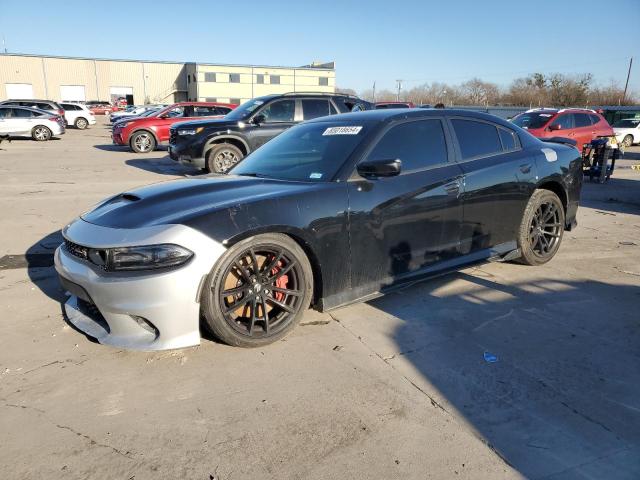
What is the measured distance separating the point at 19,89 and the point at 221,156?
66.2 metres

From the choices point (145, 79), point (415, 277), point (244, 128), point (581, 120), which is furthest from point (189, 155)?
point (145, 79)

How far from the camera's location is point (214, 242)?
3002mm

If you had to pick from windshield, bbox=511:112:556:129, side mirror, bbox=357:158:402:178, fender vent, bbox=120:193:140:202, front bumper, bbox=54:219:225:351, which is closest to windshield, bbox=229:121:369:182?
side mirror, bbox=357:158:402:178

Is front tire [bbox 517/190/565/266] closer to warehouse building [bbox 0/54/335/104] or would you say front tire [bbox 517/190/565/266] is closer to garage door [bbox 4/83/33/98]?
warehouse building [bbox 0/54/335/104]

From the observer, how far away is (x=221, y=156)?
11008mm

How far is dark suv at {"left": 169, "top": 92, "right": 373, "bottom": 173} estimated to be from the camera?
35.7 feet

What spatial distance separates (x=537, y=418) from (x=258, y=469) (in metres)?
1.50

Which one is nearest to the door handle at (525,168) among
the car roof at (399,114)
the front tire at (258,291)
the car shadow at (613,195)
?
the car roof at (399,114)

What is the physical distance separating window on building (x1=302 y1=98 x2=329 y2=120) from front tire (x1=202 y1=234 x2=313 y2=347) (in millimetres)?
8462

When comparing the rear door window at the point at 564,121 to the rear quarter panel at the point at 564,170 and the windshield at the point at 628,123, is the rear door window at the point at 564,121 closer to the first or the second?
the rear quarter panel at the point at 564,170

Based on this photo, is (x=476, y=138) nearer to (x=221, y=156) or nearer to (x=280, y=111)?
(x=280, y=111)

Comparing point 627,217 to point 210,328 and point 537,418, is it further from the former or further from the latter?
point 210,328

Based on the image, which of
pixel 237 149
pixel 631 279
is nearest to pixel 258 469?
pixel 631 279

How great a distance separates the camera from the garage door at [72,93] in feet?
214
